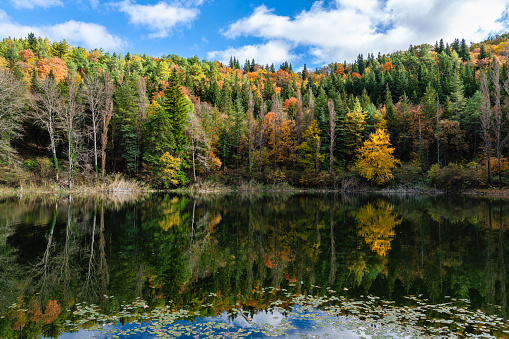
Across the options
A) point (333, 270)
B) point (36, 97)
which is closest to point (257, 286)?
point (333, 270)

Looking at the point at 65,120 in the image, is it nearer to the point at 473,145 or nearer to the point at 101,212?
the point at 101,212

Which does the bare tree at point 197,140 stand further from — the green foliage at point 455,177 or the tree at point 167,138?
the green foliage at point 455,177

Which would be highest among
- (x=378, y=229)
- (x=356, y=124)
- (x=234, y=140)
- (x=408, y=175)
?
(x=356, y=124)

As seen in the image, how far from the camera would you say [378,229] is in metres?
14.8

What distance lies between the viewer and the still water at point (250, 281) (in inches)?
207

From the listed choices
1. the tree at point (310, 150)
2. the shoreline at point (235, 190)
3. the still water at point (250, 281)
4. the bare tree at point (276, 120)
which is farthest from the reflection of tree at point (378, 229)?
the bare tree at point (276, 120)

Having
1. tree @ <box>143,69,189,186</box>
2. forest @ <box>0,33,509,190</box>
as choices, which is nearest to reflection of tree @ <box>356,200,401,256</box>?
forest @ <box>0,33,509,190</box>

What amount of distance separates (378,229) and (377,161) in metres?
30.7

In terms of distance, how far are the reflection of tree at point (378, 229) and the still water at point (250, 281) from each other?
0.12 metres

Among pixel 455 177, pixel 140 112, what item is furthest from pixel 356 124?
pixel 140 112

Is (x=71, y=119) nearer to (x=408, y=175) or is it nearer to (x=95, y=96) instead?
(x=95, y=96)

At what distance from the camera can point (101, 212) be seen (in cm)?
1917

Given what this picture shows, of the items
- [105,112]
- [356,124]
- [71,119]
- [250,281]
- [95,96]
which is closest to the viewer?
[250,281]

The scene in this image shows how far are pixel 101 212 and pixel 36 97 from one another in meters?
28.5
